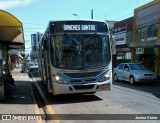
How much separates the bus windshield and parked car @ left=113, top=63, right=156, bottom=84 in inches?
323

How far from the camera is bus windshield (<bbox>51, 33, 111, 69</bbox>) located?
11.3 metres

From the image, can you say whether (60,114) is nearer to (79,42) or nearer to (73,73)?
(73,73)

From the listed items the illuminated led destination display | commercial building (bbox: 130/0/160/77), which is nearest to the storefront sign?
commercial building (bbox: 130/0/160/77)

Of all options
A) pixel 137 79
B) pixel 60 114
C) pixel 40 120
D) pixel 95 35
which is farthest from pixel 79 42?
pixel 137 79

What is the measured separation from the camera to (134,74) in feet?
64.7

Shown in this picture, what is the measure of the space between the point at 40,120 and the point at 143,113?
3.25 meters

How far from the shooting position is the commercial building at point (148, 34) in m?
26.6

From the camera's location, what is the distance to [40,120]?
26.2 ft

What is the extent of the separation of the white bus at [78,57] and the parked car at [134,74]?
8081 millimetres

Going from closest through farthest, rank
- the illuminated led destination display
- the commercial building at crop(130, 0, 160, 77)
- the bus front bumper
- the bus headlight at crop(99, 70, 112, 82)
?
1. the bus front bumper
2. the illuminated led destination display
3. the bus headlight at crop(99, 70, 112, 82)
4. the commercial building at crop(130, 0, 160, 77)

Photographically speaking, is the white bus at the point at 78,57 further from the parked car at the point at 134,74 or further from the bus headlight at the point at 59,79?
the parked car at the point at 134,74

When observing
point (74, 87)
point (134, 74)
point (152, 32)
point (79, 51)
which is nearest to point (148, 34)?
point (152, 32)

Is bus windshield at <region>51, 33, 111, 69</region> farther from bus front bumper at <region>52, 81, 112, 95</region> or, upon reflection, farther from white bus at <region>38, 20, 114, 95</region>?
bus front bumper at <region>52, 81, 112, 95</region>

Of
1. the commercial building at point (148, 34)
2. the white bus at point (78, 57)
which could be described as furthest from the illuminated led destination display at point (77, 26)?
the commercial building at point (148, 34)
